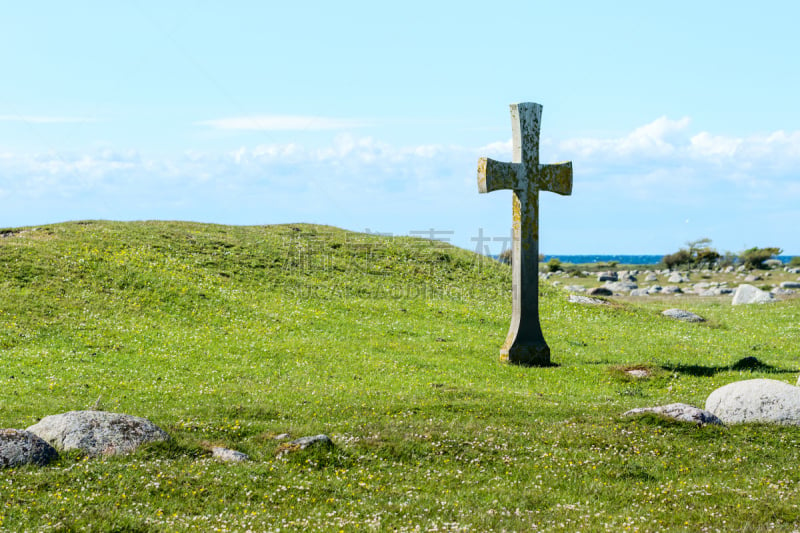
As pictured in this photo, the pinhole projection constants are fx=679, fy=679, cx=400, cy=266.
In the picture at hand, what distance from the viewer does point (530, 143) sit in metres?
25.5

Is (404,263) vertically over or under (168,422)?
over

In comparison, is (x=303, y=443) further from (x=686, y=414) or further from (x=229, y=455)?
(x=686, y=414)

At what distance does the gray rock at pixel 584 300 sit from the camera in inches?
1626

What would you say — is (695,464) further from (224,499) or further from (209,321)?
(209,321)

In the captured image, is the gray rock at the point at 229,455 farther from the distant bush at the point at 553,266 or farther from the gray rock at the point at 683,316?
the distant bush at the point at 553,266

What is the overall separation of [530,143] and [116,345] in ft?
59.3

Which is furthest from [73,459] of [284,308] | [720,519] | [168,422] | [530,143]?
[284,308]

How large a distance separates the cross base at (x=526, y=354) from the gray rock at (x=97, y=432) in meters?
14.4

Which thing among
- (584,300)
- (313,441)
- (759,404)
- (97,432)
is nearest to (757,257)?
(584,300)

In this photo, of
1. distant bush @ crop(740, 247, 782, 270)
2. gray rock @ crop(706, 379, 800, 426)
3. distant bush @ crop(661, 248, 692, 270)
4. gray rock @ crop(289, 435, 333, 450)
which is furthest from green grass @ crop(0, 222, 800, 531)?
distant bush @ crop(661, 248, 692, 270)

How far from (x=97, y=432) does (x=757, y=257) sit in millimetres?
111575

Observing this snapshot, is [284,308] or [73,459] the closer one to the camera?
[73,459]

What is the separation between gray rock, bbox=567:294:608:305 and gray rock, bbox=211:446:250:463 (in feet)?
102

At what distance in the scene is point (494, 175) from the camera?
2442cm
